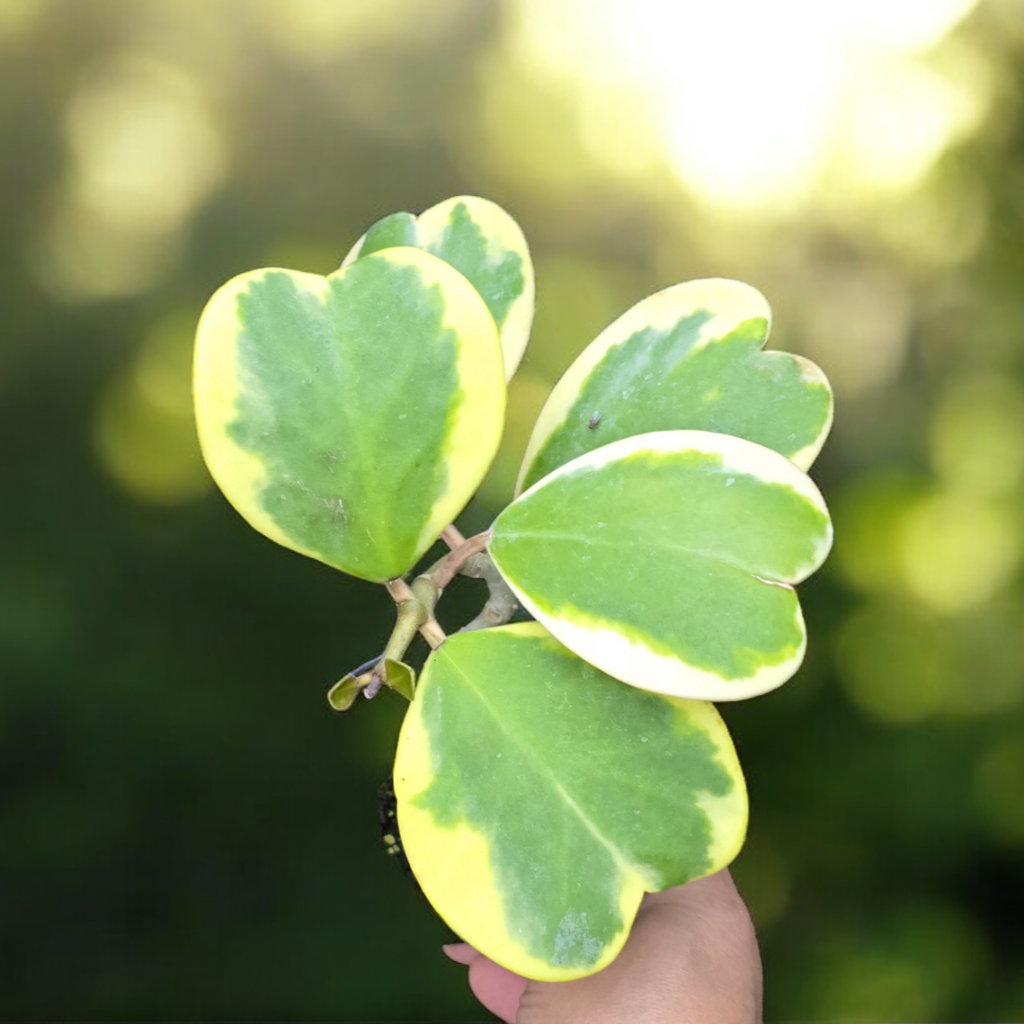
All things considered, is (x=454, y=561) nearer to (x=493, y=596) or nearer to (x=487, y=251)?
(x=493, y=596)

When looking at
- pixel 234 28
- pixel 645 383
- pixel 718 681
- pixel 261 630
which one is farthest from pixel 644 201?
pixel 718 681

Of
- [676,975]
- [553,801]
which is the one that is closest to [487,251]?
[553,801]

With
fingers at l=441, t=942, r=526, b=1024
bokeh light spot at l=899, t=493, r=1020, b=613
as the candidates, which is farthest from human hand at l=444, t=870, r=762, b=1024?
bokeh light spot at l=899, t=493, r=1020, b=613

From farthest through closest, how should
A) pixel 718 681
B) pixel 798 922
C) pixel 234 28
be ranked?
pixel 798 922, pixel 234 28, pixel 718 681

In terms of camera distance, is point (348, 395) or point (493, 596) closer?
point (348, 395)

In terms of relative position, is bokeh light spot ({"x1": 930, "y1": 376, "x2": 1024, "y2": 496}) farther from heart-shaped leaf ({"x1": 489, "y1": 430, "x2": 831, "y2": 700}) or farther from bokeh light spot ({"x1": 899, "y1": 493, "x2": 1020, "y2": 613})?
heart-shaped leaf ({"x1": 489, "y1": 430, "x2": 831, "y2": 700})

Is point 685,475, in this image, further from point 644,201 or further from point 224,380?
point 644,201
